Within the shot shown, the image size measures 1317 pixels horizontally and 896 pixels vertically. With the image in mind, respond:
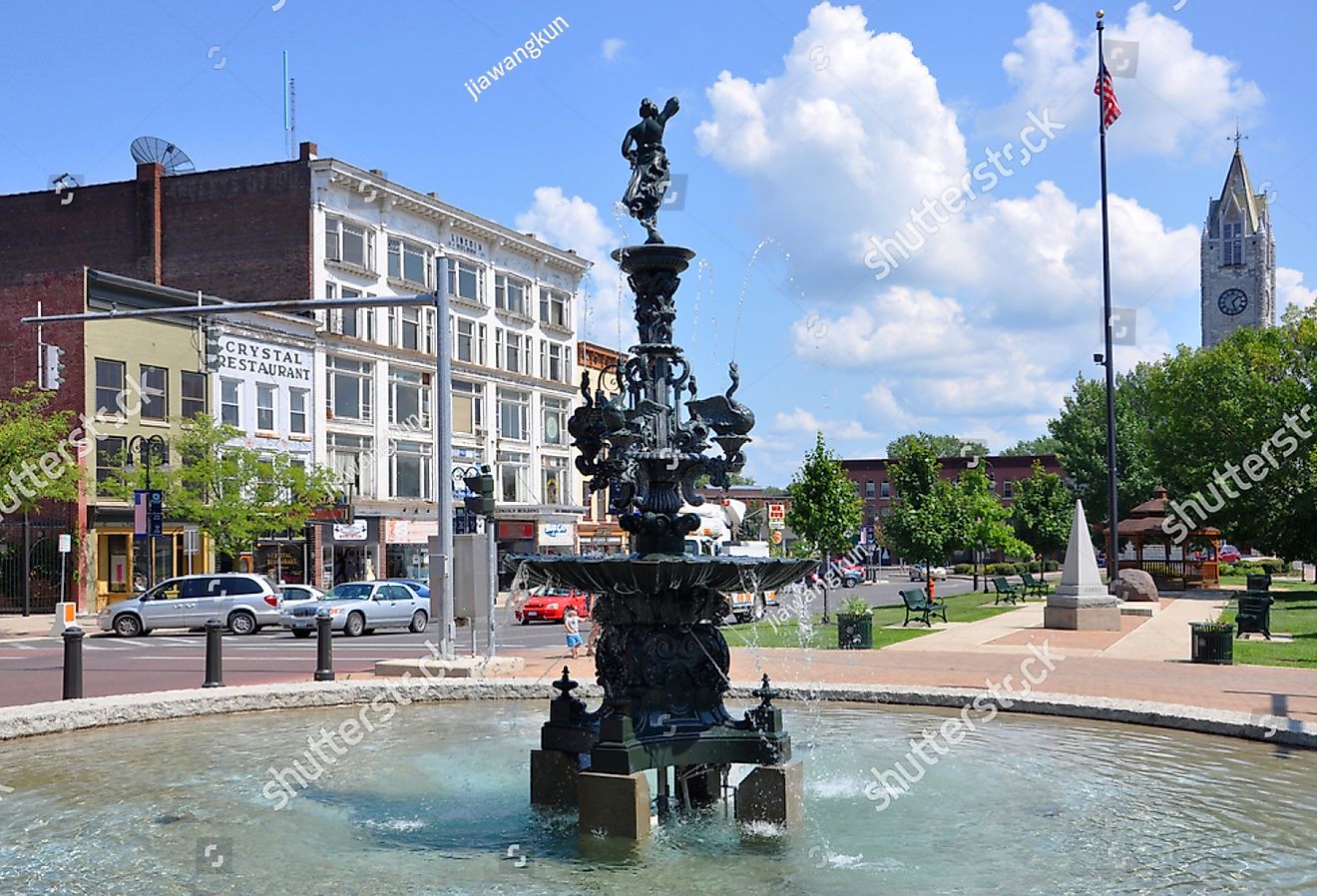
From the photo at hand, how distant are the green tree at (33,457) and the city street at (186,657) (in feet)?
22.0

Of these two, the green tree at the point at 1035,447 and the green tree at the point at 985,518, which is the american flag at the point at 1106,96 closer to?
→ the green tree at the point at 985,518

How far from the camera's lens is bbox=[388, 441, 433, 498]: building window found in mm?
53975

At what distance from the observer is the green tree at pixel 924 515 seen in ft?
133

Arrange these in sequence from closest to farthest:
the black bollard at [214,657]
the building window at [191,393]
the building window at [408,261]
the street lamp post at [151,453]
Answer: the black bollard at [214,657], the street lamp post at [151,453], the building window at [191,393], the building window at [408,261]

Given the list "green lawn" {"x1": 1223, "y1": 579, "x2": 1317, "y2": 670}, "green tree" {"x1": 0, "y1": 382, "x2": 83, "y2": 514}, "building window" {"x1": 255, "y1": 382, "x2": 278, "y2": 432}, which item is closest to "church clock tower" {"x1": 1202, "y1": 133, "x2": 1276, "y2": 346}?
"green lawn" {"x1": 1223, "y1": 579, "x2": 1317, "y2": 670}

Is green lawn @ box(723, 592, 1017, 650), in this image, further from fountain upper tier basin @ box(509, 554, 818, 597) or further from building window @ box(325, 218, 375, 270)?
building window @ box(325, 218, 375, 270)

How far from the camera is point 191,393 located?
44656mm

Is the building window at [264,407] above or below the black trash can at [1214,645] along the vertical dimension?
above

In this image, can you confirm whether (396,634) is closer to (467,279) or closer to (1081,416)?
(467,279)

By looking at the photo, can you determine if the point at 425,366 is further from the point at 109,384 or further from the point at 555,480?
the point at 109,384

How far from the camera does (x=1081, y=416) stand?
286 ft

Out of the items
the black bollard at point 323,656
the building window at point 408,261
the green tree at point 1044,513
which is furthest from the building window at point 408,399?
the black bollard at point 323,656

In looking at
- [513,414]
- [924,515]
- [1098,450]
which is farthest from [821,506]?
[1098,450]

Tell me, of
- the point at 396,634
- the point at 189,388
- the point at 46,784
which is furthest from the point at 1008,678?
the point at 189,388
